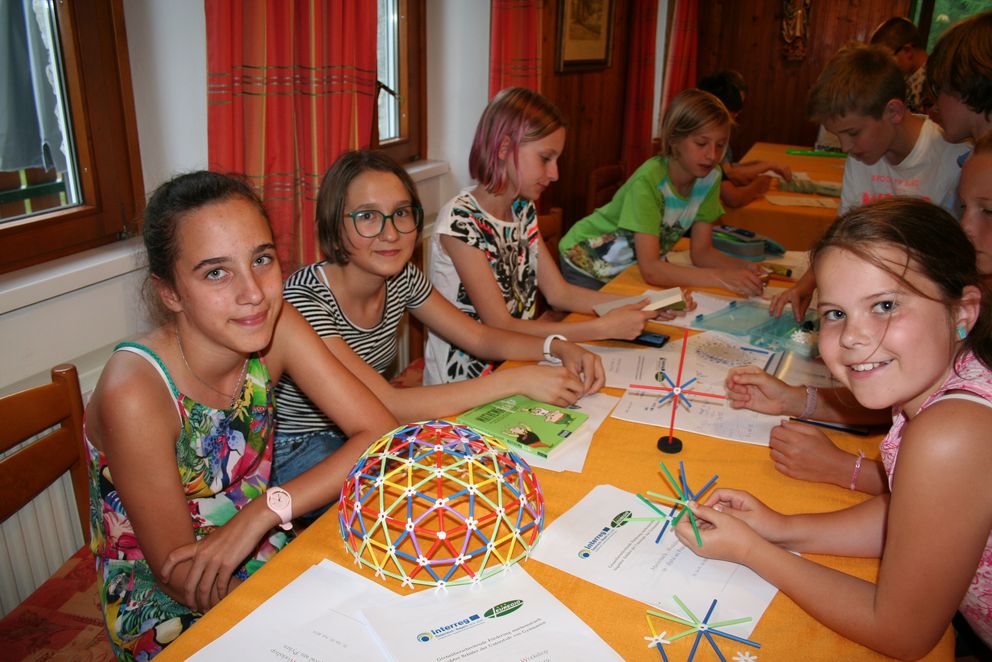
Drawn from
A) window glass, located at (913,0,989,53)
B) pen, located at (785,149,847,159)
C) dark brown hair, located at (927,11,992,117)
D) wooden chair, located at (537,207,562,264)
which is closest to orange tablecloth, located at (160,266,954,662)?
dark brown hair, located at (927,11,992,117)

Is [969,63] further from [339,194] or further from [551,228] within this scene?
[339,194]

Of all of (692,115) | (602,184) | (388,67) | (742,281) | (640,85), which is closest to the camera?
(742,281)

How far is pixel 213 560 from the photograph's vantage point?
1.08 metres

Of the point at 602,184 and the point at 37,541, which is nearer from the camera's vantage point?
the point at 37,541

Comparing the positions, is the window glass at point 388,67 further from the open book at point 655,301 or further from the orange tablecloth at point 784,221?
the orange tablecloth at point 784,221

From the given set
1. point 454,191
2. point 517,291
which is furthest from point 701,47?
point 517,291

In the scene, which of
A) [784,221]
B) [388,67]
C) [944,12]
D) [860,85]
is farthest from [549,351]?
[944,12]

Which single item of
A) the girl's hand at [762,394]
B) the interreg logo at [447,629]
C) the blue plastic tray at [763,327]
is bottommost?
the interreg logo at [447,629]

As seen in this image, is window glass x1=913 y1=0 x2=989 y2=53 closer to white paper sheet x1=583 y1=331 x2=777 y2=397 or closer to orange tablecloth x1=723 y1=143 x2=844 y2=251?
orange tablecloth x1=723 y1=143 x2=844 y2=251

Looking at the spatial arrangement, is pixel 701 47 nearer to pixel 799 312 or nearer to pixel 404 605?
pixel 799 312

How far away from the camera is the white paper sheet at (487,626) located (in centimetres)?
82

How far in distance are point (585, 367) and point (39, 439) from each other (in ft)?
3.57

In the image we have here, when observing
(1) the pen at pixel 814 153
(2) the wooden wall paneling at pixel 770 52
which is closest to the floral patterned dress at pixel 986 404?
(1) the pen at pixel 814 153

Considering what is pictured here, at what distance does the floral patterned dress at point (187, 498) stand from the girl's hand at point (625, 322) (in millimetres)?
865
